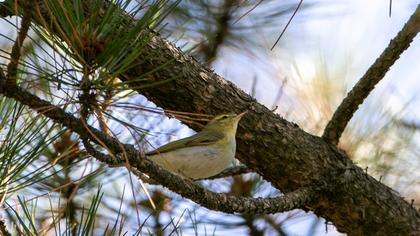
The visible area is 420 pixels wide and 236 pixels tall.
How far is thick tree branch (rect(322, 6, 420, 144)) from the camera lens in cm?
208

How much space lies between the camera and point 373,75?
215 cm

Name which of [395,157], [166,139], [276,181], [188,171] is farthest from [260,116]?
[395,157]

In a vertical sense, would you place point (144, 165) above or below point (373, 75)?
below

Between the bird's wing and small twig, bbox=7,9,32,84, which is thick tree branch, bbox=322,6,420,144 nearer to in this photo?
the bird's wing

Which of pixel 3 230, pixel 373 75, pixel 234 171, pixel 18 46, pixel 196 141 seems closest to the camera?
pixel 18 46

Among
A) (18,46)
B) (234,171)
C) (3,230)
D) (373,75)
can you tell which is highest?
(373,75)

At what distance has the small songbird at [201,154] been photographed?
242cm

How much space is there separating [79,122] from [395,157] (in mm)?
1668

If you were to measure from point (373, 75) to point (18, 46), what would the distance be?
1.08 meters

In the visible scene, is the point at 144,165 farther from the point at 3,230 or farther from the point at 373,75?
the point at 373,75

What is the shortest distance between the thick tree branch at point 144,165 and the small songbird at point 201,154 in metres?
0.39

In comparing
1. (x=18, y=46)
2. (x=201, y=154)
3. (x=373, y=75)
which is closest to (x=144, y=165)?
(x=18, y=46)

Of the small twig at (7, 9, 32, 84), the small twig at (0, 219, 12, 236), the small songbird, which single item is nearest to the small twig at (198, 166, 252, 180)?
the small songbird

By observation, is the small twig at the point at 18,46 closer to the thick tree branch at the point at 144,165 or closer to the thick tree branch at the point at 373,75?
the thick tree branch at the point at 144,165
